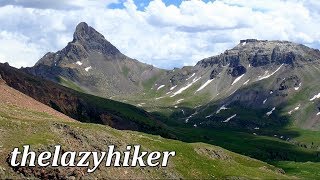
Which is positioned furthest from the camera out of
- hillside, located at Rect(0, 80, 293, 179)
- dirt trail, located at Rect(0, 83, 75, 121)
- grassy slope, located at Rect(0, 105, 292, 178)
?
dirt trail, located at Rect(0, 83, 75, 121)

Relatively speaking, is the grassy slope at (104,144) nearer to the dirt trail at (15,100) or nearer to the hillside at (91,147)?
the hillside at (91,147)

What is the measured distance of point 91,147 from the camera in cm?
8256

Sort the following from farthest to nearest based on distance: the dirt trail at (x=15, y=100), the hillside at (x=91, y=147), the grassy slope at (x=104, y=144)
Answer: the dirt trail at (x=15, y=100) → the grassy slope at (x=104, y=144) → the hillside at (x=91, y=147)

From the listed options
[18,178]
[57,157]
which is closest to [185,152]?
[57,157]

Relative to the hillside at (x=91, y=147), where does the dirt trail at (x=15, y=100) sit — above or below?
above

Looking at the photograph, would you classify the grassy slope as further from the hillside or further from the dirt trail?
the dirt trail

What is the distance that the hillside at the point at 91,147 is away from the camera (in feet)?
242

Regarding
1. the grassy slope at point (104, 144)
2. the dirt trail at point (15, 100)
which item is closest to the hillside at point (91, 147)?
the grassy slope at point (104, 144)

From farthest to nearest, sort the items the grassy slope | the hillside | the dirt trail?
the dirt trail, the grassy slope, the hillside

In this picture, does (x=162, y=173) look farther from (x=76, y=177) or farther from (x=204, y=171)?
(x=76, y=177)

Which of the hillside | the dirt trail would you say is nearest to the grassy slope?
the hillside

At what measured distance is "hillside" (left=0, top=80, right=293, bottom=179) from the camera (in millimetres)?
73750

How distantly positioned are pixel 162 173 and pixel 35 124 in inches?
943

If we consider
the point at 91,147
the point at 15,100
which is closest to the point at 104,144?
the point at 91,147
